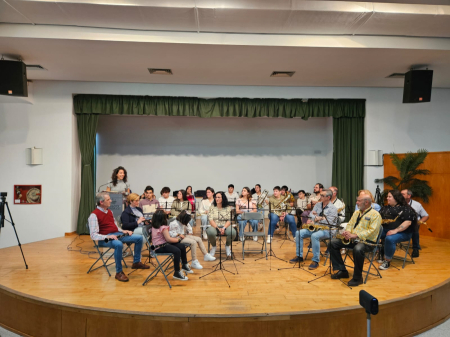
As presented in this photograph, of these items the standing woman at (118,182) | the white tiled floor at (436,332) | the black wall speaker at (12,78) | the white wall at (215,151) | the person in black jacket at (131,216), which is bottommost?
A: the white tiled floor at (436,332)

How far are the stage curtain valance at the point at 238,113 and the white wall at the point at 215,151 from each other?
4.29ft

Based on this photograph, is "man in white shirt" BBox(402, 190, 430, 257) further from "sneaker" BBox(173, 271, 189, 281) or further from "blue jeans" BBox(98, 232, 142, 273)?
"blue jeans" BBox(98, 232, 142, 273)

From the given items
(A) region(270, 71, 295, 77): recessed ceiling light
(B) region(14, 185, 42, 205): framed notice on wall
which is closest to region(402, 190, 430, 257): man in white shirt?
(A) region(270, 71, 295, 77): recessed ceiling light

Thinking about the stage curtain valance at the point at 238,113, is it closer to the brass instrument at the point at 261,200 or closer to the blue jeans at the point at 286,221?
the brass instrument at the point at 261,200

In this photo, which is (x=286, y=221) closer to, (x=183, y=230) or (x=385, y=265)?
(x=385, y=265)

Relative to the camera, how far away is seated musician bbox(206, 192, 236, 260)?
18.9 ft

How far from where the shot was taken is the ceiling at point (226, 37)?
506cm

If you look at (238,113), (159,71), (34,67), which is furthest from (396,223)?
(34,67)

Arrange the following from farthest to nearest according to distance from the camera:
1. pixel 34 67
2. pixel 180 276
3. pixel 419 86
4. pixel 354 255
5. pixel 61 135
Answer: pixel 61 135 → pixel 34 67 → pixel 419 86 → pixel 180 276 → pixel 354 255

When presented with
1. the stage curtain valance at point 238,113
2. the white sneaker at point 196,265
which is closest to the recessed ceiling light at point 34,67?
the stage curtain valance at point 238,113

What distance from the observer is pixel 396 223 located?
17.7ft

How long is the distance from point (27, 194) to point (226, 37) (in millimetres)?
5549

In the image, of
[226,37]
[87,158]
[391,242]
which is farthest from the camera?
[87,158]

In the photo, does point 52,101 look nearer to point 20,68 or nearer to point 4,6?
point 20,68
